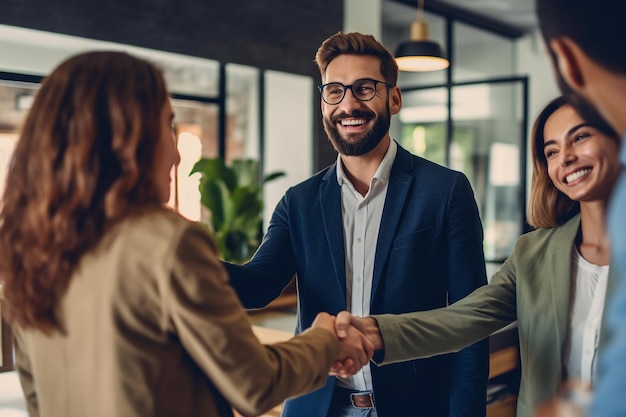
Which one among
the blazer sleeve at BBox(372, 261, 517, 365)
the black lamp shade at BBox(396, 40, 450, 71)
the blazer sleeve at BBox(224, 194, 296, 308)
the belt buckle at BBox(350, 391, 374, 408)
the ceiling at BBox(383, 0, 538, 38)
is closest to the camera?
the blazer sleeve at BBox(372, 261, 517, 365)

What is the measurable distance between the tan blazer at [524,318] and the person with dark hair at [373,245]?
0.14 metres

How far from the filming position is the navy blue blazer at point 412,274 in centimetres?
174

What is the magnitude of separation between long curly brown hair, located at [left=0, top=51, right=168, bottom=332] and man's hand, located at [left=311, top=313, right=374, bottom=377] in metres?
0.57

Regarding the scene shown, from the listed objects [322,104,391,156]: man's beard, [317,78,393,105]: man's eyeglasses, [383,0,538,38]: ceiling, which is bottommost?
[322,104,391,156]: man's beard

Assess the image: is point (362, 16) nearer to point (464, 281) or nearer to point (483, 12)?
point (483, 12)

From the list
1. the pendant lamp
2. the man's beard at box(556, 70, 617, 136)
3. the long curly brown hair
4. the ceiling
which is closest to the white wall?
the ceiling

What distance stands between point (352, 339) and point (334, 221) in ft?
1.47

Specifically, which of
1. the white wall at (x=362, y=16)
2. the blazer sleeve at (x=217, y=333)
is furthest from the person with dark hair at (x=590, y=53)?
the white wall at (x=362, y=16)

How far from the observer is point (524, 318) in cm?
153

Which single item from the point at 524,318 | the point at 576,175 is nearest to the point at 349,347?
the point at 524,318

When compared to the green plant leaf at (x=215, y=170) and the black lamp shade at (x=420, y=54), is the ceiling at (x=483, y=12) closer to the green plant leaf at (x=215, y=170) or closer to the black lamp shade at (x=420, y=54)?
the black lamp shade at (x=420, y=54)

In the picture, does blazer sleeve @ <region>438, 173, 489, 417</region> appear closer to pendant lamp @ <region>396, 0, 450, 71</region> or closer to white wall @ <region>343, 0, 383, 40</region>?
pendant lamp @ <region>396, 0, 450, 71</region>

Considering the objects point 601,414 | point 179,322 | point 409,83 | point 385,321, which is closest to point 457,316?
point 385,321

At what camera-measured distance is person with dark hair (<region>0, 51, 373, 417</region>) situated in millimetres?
982
